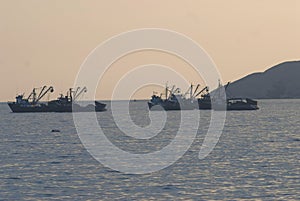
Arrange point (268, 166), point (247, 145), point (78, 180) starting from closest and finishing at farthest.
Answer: point (78, 180) → point (268, 166) → point (247, 145)

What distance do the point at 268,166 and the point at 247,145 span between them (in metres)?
42.8

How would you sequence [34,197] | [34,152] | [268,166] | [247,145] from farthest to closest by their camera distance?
[247,145] → [34,152] → [268,166] → [34,197]

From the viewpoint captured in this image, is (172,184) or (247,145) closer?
(172,184)

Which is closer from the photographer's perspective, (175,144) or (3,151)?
(3,151)

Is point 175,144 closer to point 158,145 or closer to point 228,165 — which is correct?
point 158,145

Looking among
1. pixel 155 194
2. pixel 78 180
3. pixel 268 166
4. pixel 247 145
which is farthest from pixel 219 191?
pixel 247 145

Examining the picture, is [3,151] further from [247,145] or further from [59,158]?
[247,145]

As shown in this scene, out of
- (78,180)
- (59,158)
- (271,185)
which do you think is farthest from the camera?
(59,158)

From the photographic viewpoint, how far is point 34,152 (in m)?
121

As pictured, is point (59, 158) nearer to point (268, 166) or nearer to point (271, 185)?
point (268, 166)

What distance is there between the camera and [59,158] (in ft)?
355

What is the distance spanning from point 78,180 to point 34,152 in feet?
142

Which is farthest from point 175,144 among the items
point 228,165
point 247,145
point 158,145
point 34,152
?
point 228,165

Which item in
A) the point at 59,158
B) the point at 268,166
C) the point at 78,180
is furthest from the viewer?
the point at 59,158
